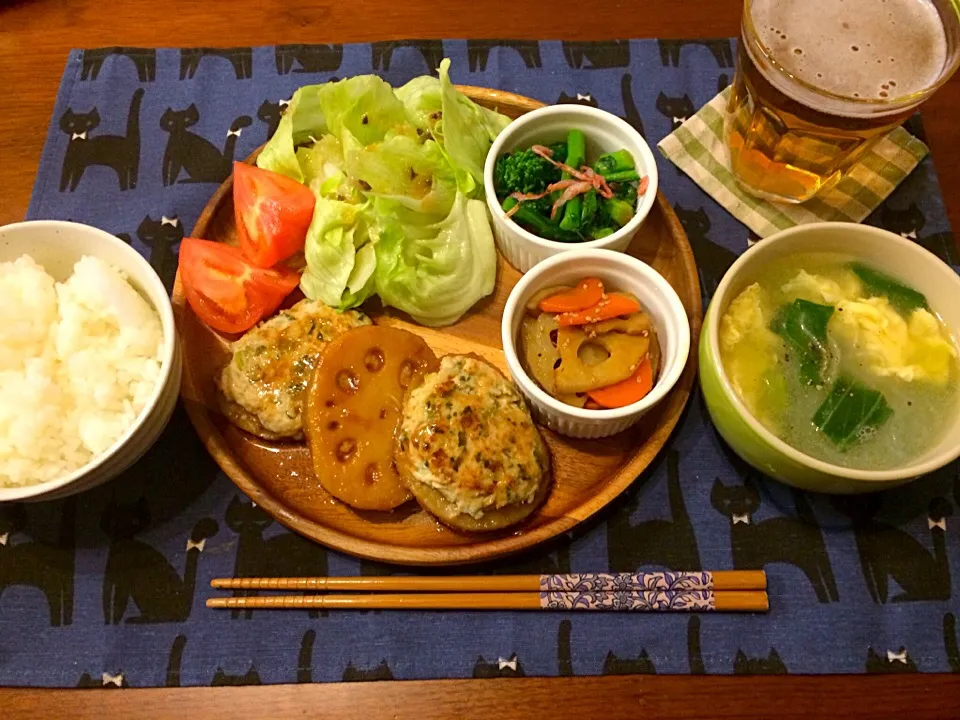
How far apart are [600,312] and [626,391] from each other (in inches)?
10.4

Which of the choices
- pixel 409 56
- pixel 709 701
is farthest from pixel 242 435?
pixel 409 56

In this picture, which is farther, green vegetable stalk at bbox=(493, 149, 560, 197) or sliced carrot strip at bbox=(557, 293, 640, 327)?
green vegetable stalk at bbox=(493, 149, 560, 197)

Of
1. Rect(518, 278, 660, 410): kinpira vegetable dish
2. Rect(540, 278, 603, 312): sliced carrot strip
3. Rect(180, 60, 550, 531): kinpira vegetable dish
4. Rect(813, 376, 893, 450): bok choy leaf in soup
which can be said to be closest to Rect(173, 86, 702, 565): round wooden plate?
Rect(180, 60, 550, 531): kinpira vegetable dish

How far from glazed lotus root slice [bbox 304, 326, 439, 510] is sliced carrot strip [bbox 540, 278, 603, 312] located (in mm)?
456

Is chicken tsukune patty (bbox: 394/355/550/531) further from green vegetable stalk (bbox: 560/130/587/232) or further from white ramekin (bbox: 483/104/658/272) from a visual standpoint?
green vegetable stalk (bbox: 560/130/587/232)

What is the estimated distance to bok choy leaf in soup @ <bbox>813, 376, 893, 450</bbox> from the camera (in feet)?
A: 6.40

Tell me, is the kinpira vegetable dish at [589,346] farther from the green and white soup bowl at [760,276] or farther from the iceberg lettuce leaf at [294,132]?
the iceberg lettuce leaf at [294,132]

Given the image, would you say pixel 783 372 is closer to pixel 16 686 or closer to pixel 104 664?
pixel 104 664

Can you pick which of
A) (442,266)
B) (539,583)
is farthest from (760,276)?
(539,583)

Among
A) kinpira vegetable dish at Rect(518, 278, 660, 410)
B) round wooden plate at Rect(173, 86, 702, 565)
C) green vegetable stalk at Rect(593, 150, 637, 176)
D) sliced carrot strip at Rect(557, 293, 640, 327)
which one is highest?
green vegetable stalk at Rect(593, 150, 637, 176)

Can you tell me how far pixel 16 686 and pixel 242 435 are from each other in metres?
0.91

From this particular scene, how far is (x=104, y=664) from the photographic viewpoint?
1.94 meters

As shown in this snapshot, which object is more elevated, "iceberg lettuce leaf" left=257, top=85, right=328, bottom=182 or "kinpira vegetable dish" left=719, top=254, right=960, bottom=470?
"iceberg lettuce leaf" left=257, top=85, right=328, bottom=182

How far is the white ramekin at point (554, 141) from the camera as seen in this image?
7.29 ft
